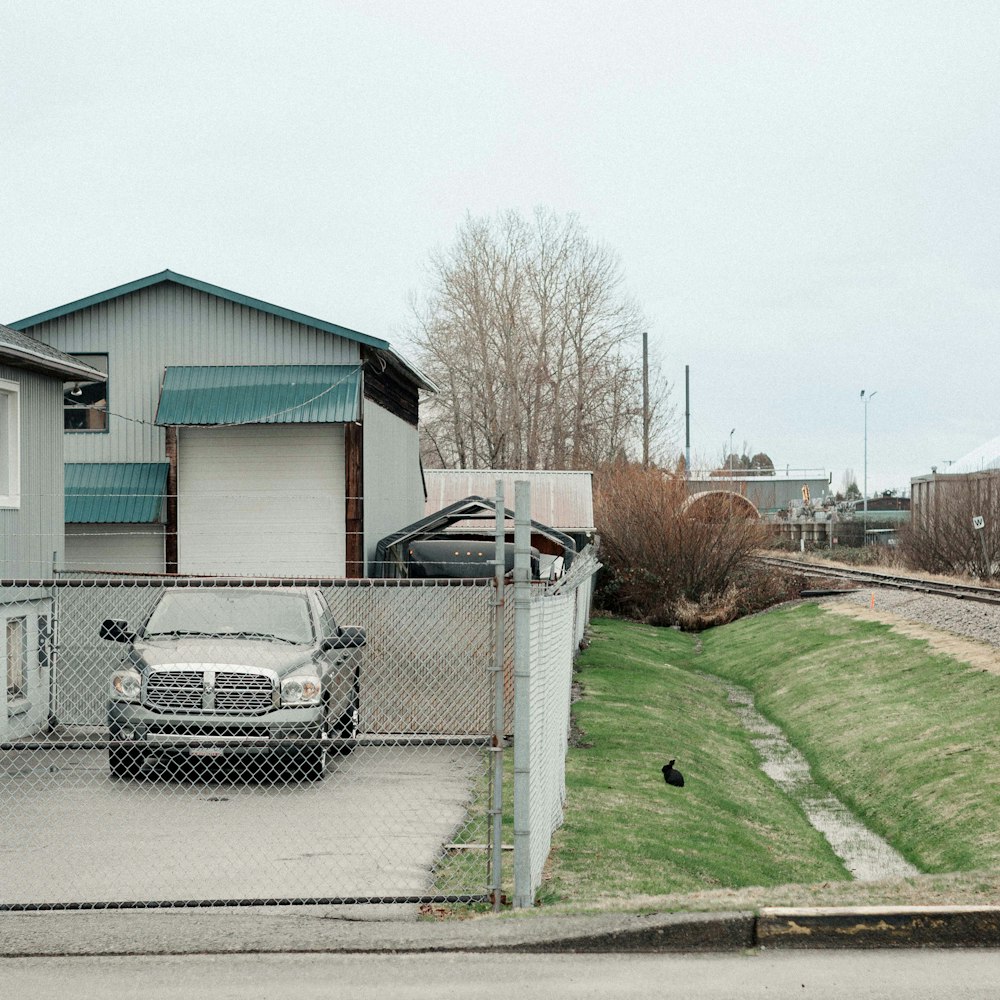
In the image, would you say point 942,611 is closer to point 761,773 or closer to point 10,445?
point 761,773

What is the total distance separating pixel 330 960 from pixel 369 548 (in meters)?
17.7

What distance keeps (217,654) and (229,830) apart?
1.77m

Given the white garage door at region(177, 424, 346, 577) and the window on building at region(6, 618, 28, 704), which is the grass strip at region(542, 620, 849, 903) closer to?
the white garage door at region(177, 424, 346, 577)

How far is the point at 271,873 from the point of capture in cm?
827

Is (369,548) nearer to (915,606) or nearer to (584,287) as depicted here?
(915,606)

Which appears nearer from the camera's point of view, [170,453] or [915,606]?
[170,453]

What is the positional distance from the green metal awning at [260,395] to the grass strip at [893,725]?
384 inches

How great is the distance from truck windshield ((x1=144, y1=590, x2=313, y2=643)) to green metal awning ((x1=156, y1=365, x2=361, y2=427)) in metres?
9.88

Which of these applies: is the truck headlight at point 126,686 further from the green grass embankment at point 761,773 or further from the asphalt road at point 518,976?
the asphalt road at point 518,976

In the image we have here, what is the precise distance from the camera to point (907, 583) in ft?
127

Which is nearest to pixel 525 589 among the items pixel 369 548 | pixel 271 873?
pixel 271 873

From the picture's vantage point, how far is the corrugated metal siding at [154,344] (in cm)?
2305

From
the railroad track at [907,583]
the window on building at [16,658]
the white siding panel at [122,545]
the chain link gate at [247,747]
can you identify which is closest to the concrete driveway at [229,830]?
the chain link gate at [247,747]

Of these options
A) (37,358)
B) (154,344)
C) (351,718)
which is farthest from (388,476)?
(351,718)
